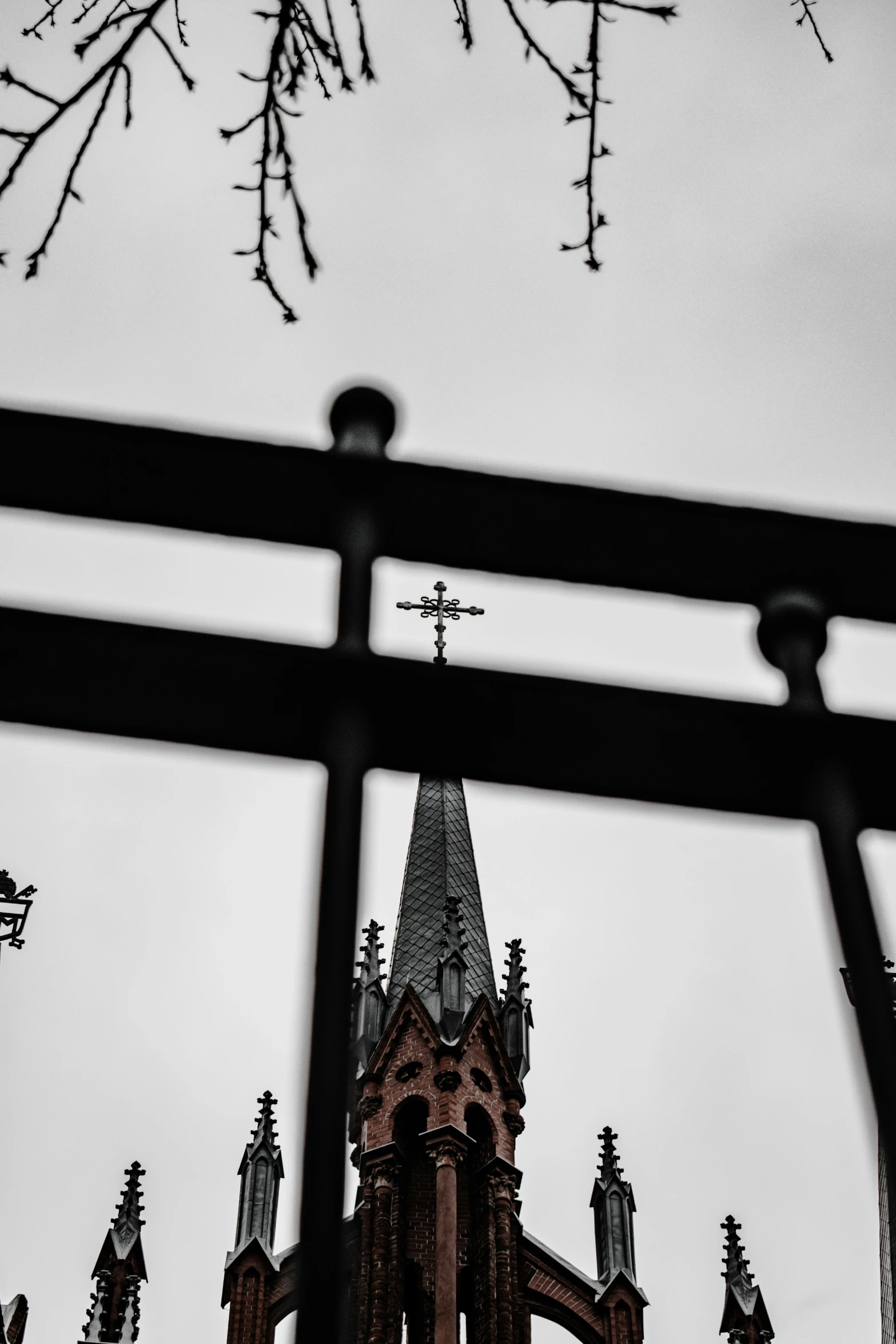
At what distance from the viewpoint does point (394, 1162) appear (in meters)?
26.2

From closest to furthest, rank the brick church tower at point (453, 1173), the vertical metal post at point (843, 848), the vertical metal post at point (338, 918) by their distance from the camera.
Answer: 1. the vertical metal post at point (338, 918)
2. the vertical metal post at point (843, 848)
3. the brick church tower at point (453, 1173)

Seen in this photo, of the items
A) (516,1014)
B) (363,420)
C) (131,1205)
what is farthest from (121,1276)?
(363,420)

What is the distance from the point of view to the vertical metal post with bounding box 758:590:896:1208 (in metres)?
1.36

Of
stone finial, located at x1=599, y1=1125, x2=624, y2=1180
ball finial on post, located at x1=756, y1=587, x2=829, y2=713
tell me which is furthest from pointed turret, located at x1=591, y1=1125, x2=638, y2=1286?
ball finial on post, located at x1=756, y1=587, x2=829, y2=713

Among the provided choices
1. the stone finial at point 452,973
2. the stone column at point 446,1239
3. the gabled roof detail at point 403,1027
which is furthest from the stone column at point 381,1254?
the stone finial at point 452,973

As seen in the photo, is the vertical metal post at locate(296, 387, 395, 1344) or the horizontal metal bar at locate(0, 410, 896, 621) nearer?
the vertical metal post at locate(296, 387, 395, 1344)

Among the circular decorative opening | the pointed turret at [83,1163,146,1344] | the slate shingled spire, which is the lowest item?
the pointed turret at [83,1163,146,1344]

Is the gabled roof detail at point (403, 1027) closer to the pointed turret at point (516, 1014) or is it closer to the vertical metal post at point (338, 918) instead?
the pointed turret at point (516, 1014)

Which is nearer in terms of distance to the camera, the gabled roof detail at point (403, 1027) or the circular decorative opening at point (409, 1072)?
the circular decorative opening at point (409, 1072)

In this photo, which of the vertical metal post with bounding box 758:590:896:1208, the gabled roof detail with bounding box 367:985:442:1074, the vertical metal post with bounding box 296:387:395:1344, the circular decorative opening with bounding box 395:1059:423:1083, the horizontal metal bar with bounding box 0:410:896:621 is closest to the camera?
the vertical metal post with bounding box 296:387:395:1344

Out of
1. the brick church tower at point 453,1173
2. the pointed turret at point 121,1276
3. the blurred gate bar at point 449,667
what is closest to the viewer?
the blurred gate bar at point 449,667

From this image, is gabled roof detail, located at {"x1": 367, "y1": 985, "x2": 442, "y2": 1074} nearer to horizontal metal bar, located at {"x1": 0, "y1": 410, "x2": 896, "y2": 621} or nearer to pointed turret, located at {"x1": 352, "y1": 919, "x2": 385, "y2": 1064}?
pointed turret, located at {"x1": 352, "y1": 919, "x2": 385, "y2": 1064}

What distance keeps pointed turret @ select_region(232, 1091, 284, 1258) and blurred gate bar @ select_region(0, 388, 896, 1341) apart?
26386 millimetres

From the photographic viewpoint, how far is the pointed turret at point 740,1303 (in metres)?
25.5
